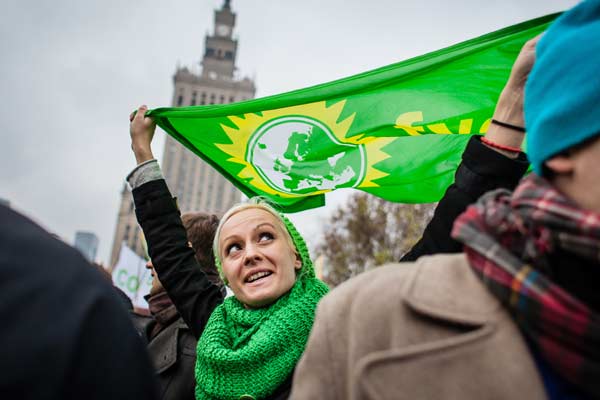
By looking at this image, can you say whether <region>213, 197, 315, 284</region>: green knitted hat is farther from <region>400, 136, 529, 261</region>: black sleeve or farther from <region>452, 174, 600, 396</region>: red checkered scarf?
<region>452, 174, 600, 396</region>: red checkered scarf

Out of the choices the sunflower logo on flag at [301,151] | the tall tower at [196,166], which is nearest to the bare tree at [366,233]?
the sunflower logo on flag at [301,151]

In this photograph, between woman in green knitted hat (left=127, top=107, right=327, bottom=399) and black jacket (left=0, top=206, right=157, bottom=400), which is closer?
black jacket (left=0, top=206, right=157, bottom=400)

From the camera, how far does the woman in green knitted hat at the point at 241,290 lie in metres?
1.84

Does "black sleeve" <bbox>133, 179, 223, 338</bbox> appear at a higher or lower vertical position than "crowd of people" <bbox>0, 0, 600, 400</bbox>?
lower

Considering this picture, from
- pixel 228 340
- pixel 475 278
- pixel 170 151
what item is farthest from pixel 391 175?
pixel 170 151

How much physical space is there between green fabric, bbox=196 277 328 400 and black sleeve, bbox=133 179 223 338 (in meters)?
0.20

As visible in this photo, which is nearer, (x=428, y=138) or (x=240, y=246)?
(x=240, y=246)

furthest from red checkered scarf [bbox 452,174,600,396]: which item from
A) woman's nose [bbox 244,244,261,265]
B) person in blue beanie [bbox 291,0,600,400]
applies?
woman's nose [bbox 244,244,261,265]

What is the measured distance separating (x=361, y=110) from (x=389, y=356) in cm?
186

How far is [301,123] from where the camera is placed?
2.84 metres

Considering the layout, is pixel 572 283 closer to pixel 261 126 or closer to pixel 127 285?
pixel 261 126

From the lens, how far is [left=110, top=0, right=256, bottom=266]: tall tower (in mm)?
70812

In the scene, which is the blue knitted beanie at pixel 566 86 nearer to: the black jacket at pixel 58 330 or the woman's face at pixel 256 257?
the black jacket at pixel 58 330

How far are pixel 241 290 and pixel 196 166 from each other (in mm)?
71607
